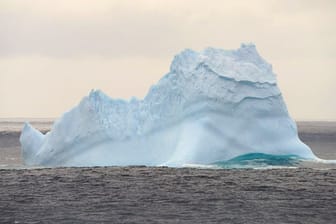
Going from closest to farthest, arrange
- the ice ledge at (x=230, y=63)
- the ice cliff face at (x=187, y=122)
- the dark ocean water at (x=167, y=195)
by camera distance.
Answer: the dark ocean water at (x=167, y=195), the ice cliff face at (x=187, y=122), the ice ledge at (x=230, y=63)

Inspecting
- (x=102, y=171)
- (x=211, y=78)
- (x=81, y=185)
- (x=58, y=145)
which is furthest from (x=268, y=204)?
(x=58, y=145)

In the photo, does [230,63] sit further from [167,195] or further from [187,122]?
[167,195]

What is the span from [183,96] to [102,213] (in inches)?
397

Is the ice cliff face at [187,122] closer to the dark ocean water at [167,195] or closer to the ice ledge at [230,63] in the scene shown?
the ice ledge at [230,63]

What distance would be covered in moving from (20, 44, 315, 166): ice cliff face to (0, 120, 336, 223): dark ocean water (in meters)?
1.42

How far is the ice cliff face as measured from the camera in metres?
21.0

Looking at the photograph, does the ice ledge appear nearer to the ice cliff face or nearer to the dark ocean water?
the ice cliff face

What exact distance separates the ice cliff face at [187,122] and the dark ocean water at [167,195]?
1.42 m

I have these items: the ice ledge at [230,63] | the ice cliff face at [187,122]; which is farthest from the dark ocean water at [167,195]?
the ice ledge at [230,63]

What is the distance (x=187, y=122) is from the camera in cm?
2133

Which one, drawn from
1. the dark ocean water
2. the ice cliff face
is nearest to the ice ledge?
the ice cliff face

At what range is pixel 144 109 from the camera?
22.1 m

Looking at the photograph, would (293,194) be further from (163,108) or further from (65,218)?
(163,108)

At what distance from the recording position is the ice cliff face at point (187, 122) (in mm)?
21000
